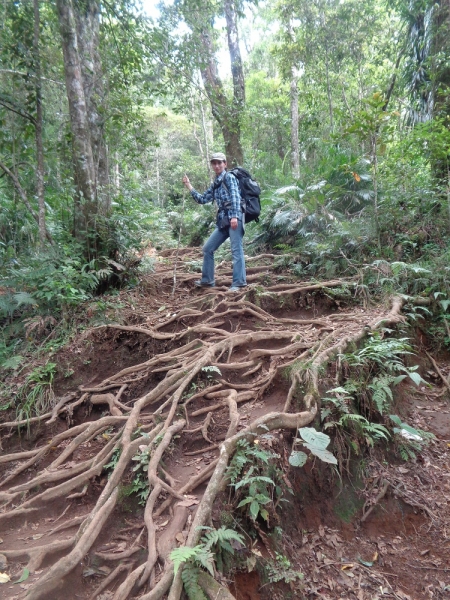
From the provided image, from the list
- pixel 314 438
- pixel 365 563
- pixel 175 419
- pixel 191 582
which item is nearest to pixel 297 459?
pixel 314 438

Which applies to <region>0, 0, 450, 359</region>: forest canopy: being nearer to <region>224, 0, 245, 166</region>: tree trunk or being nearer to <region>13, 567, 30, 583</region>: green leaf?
<region>224, 0, 245, 166</region>: tree trunk

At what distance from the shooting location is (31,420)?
4.47m

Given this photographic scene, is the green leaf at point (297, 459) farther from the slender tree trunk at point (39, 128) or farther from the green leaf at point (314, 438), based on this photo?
the slender tree trunk at point (39, 128)

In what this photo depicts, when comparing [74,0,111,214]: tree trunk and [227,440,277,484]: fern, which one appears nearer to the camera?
[227,440,277,484]: fern

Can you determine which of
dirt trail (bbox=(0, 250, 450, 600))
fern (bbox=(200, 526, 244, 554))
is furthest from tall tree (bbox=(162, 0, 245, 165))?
fern (bbox=(200, 526, 244, 554))

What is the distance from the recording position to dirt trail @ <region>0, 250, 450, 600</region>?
257 cm

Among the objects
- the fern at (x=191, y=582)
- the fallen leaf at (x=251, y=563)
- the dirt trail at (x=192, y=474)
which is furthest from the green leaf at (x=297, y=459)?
the fern at (x=191, y=582)

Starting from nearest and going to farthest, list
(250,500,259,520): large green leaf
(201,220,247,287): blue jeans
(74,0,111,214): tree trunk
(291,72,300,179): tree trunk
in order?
(250,500,259,520): large green leaf → (201,220,247,287): blue jeans → (74,0,111,214): tree trunk → (291,72,300,179): tree trunk

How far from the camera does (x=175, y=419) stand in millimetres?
3762

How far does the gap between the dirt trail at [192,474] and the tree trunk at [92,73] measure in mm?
2961

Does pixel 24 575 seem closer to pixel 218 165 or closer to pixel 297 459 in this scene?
pixel 297 459

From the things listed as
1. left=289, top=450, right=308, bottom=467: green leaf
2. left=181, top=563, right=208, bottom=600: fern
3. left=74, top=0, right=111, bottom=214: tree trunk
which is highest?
left=74, top=0, right=111, bottom=214: tree trunk

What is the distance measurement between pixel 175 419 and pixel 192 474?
0.67 meters

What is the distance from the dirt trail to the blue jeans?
0.85 m
